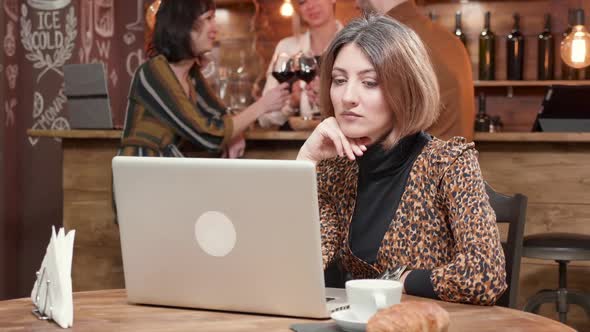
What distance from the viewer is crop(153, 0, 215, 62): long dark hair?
11.8 ft

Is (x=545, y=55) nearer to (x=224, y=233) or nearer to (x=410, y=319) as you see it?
(x=224, y=233)

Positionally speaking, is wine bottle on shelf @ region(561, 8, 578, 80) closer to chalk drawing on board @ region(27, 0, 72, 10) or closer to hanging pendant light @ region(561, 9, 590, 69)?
hanging pendant light @ region(561, 9, 590, 69)

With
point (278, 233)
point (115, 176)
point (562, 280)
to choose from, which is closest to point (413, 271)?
point (278, 233)

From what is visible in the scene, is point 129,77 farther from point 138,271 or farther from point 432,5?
point 138,271


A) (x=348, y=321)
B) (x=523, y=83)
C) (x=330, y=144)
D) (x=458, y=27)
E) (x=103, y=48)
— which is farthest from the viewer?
(x=458, y=27)

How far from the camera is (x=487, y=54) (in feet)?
17.8

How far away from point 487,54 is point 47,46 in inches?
95.9

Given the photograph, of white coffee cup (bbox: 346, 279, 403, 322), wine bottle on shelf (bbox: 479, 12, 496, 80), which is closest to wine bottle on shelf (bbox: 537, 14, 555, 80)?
wine bottle on shelf (bbox: 479, 12, 496, 80)

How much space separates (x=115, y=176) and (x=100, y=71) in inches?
98.2

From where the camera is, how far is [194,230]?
1453 millimetres

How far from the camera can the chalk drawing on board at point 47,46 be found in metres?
4.87

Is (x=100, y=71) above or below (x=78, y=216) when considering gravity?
above

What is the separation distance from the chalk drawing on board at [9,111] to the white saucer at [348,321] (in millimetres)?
3719

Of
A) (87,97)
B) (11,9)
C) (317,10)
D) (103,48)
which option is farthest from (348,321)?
(103,48)
